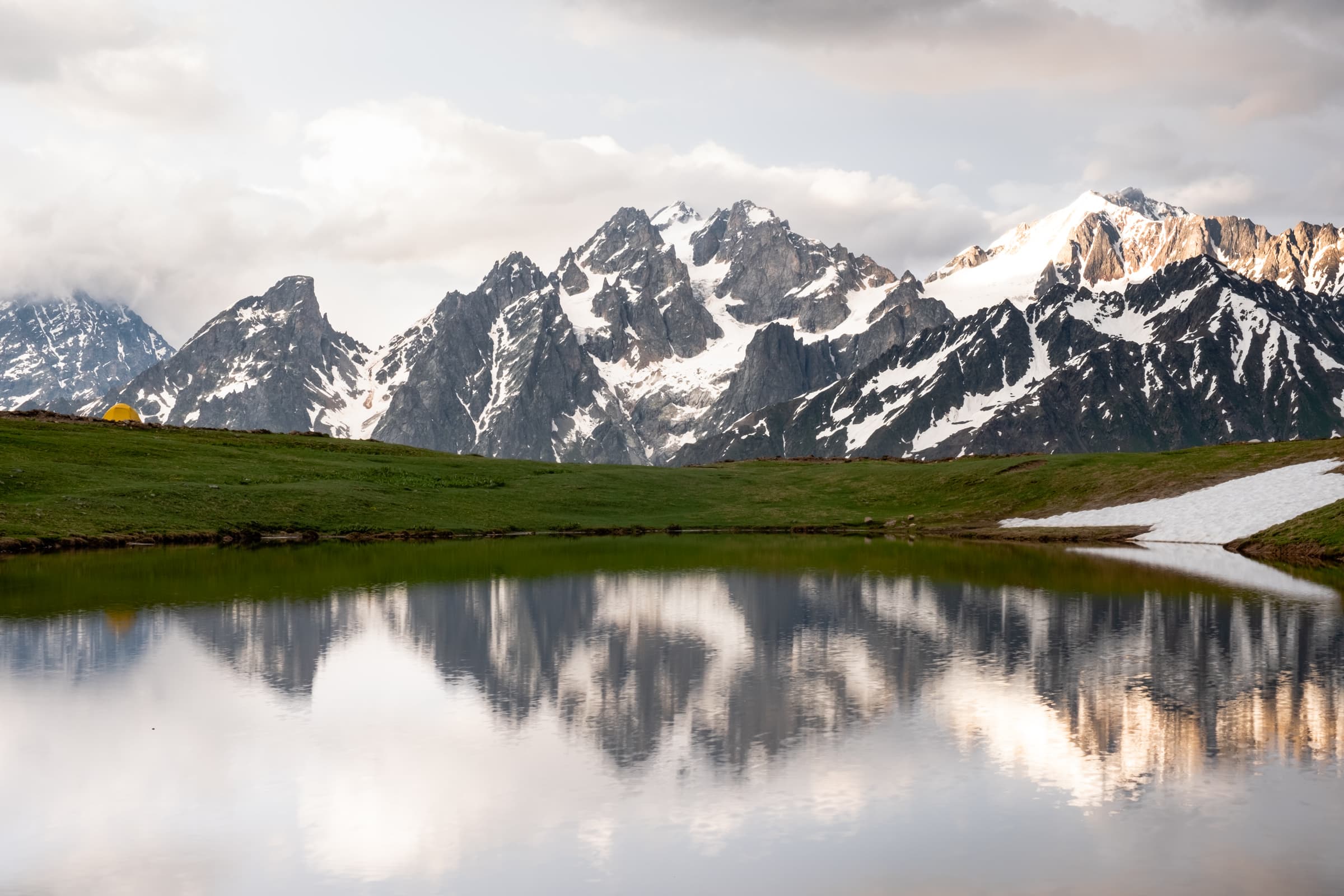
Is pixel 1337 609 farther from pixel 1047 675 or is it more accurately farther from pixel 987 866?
pixel 987 866

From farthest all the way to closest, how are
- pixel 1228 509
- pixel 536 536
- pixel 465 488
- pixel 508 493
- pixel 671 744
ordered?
pixel 465 488 → pixel 508 493 → pixel 536 536 → pixel 1228 509 → pixel 671 744

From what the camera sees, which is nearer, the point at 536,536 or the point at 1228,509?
the point at 1228,509

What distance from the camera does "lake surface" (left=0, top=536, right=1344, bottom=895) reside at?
1733cm

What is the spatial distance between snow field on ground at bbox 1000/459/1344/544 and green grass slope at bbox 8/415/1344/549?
2576 mm

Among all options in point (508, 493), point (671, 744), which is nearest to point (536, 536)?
point (508, 493)

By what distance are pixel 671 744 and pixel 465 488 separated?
8231cm

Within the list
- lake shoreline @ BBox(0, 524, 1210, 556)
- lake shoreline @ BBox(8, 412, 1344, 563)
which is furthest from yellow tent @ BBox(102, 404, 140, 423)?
lake shoreline @ BBox(0, 524, 1210, 556)

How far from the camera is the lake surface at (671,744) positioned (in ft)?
56.9

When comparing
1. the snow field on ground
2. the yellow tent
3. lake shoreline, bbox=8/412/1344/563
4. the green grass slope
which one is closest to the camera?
the snow field on ground

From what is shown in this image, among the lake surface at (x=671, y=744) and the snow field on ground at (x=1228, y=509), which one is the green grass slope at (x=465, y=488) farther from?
the lake surface at (x=671, y=744)

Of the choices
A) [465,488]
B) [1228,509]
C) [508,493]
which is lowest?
[1228,509]

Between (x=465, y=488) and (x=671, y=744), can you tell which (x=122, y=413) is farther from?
(x=671, y=744)

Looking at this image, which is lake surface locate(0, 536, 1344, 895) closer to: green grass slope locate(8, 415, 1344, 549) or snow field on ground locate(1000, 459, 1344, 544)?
snow field on ground locate(1000, 459, 1344, 544)

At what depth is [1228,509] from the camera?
79.6 m
